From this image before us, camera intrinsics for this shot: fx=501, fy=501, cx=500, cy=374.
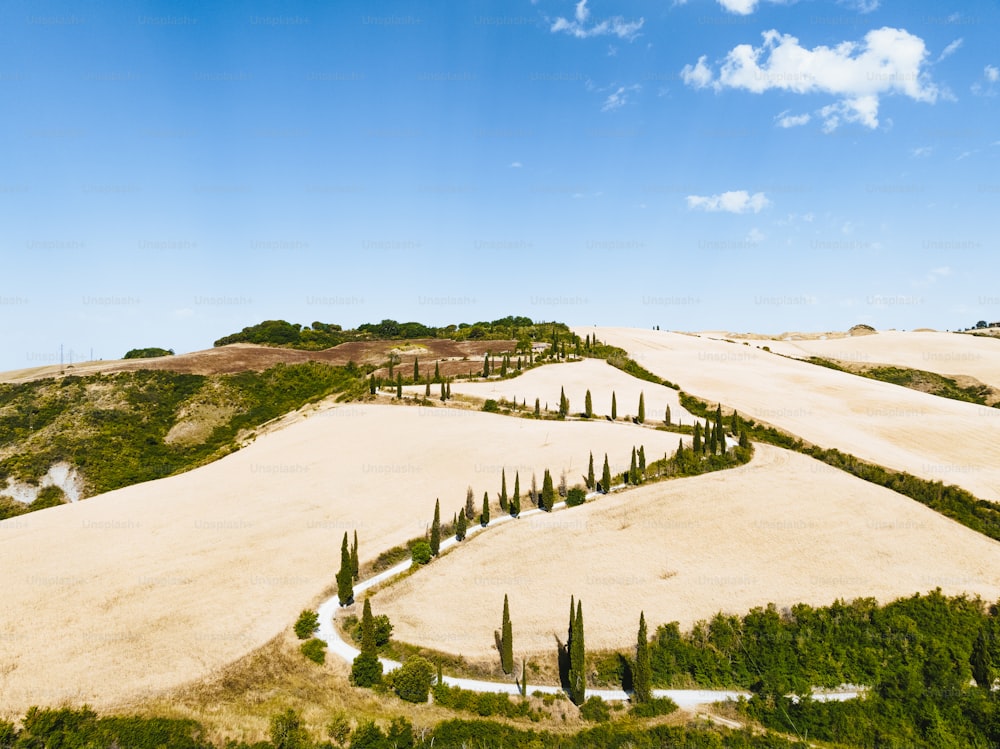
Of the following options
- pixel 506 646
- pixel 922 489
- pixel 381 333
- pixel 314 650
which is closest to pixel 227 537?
pixel 314 650

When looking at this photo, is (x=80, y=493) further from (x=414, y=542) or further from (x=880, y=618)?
(x=880, y=618)

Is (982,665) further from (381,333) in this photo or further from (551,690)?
(381,333)

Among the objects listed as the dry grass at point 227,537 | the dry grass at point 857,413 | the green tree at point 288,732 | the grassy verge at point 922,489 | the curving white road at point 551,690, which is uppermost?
the dry grass at point 857,413

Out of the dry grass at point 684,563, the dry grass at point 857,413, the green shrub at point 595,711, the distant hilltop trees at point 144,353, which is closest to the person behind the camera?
the green shrub at point 595,711

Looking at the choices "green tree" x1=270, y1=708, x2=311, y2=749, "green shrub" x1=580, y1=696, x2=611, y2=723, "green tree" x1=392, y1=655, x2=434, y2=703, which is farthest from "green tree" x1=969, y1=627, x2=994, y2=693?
"green tree" x1=270, y1=708, x2=311, y2=749

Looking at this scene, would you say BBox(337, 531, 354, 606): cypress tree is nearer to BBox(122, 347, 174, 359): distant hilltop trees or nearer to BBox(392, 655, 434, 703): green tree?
BBox(392, 655, 434, 703): green tree

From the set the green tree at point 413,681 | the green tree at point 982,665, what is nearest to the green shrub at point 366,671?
the green tree at point 413,681

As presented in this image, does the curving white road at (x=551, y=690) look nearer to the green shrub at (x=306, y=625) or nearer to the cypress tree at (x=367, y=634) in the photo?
the green shrub at (x=306, y=625)
